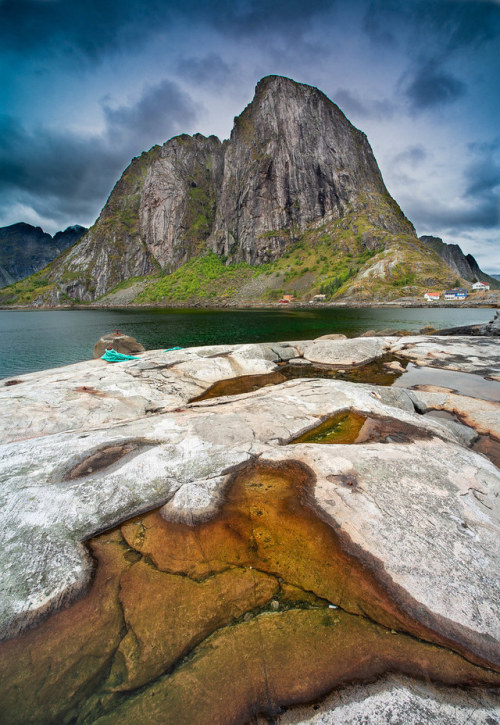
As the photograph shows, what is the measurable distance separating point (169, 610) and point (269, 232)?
567ft

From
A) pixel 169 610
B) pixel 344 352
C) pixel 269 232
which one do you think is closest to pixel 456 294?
pixel 344 352

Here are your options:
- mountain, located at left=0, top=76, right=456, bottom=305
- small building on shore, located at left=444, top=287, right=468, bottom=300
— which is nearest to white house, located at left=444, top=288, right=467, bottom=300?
small building on shore, located at left=444, top=287, right=468, bottom=300

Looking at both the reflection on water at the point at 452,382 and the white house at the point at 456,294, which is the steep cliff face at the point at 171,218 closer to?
the white house at the point at 456,294

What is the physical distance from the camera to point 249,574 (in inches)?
159

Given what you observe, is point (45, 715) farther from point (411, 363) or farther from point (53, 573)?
point (411, 363)

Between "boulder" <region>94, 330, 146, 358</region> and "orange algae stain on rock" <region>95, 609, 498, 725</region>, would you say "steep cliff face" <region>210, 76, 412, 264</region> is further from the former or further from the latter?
"orange algae stain on rock" <region>95, 609, 498, 725</region>

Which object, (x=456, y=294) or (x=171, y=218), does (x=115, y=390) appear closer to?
(x=456, y=294)

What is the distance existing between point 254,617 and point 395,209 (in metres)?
199

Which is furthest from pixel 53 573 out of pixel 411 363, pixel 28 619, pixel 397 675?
pixel 411 363

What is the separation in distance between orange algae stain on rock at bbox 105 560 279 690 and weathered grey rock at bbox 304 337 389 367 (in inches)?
684

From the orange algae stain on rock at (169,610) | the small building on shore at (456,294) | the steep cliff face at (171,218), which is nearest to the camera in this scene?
the orange algae stain on rock at (169,610)

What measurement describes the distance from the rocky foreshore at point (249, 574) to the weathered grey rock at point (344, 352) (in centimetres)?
1169

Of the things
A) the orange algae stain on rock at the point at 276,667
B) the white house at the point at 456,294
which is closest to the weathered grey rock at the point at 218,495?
the orange algae stain on rock at the point at 276,667

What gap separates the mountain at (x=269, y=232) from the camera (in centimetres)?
12350
